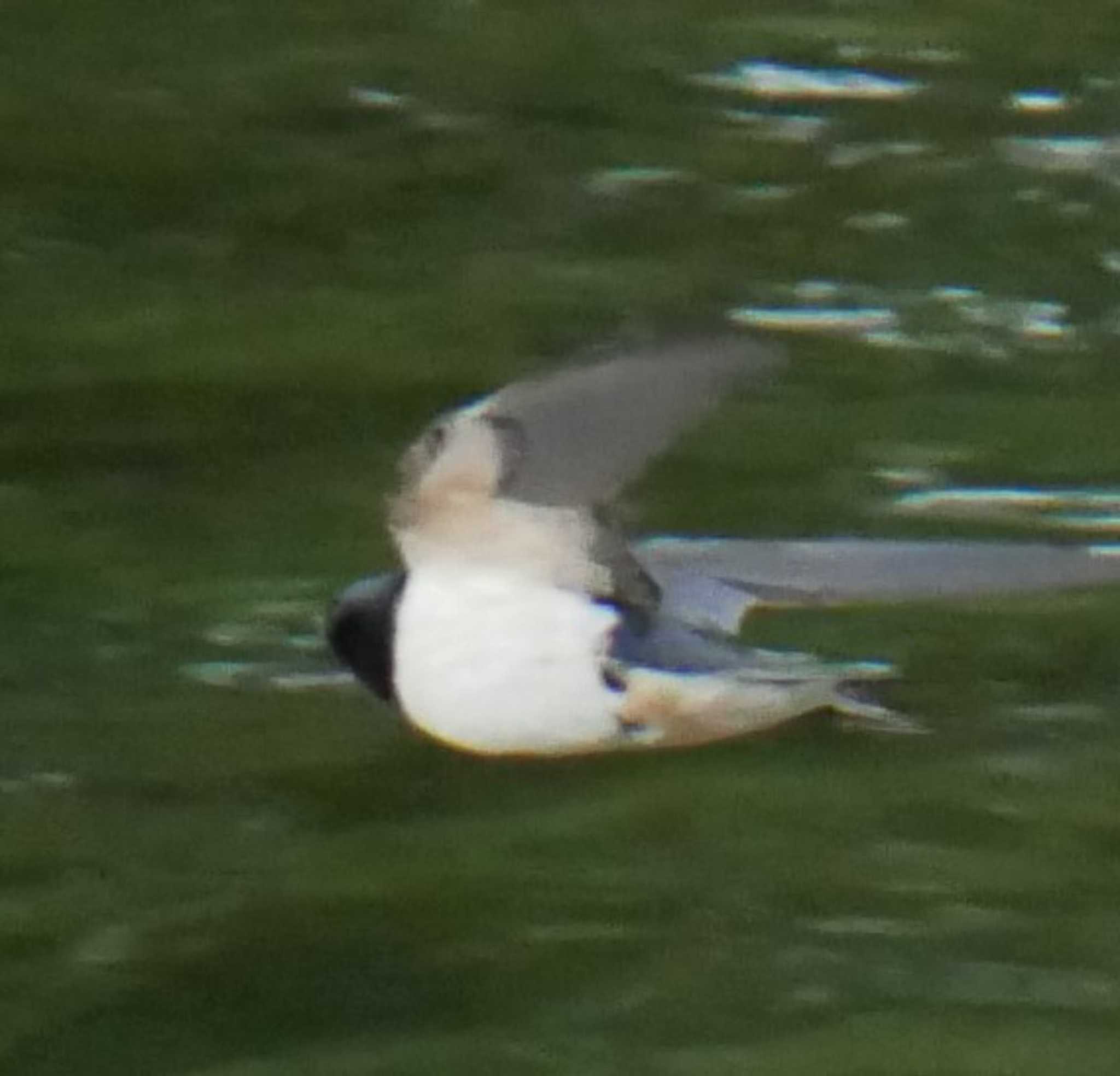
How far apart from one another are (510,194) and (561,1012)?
4352 mm

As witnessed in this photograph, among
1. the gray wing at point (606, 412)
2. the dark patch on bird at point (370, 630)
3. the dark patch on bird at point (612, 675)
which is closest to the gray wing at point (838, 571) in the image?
the dark patch on bird at point (612, 675)

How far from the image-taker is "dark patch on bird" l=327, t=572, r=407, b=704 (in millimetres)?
6367

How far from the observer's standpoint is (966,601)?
952cm

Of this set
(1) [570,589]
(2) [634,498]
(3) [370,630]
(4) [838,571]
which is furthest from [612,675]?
(2) [634,498]

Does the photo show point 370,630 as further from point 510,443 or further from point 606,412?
point 606,412

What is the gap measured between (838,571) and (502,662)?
59cm

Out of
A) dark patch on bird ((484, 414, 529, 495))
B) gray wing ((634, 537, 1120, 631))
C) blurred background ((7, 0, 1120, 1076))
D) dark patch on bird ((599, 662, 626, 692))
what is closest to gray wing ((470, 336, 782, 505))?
dark patch on bird ((484, 414, 529, 495))

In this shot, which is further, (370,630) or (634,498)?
(634,498)

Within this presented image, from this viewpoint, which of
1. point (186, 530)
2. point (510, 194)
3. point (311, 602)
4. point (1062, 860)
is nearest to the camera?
point (1062, 860)

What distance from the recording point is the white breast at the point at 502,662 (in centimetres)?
621

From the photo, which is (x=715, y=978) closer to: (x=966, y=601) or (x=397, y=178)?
(x=966, y=601)

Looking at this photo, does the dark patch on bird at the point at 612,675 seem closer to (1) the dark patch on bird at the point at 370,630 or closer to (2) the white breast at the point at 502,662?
(2) the white breast at the point at 502,662

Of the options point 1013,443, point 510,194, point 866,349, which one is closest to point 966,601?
point 1013,443

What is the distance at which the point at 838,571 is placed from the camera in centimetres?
663
